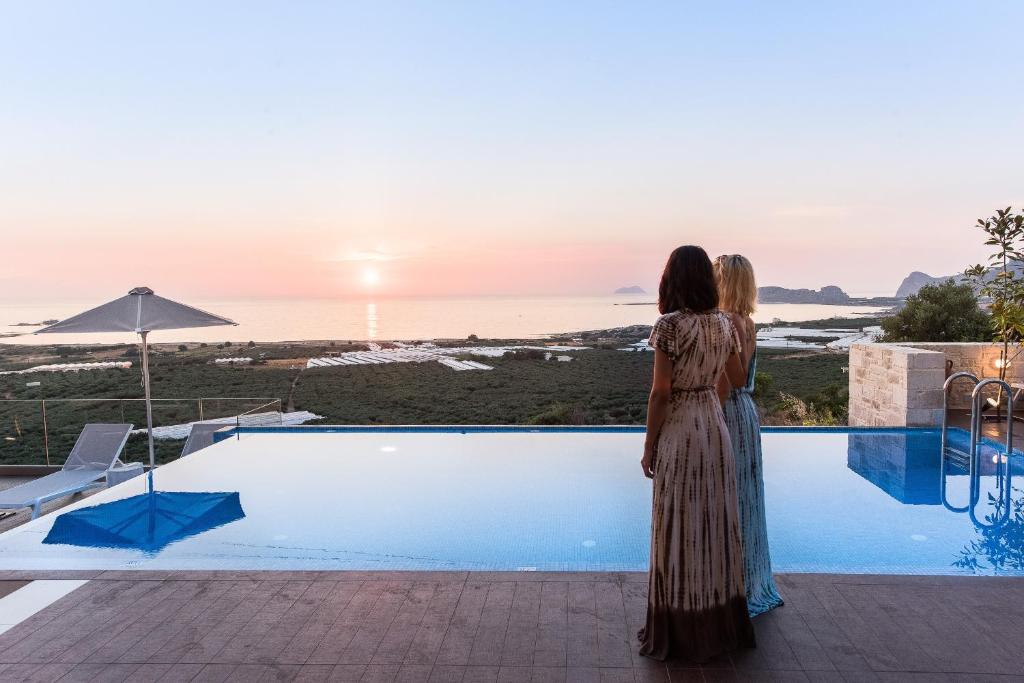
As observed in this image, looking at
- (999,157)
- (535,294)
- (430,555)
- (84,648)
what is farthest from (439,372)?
(84,648)

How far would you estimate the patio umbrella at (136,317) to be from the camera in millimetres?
6074

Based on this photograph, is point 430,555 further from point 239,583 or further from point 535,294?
point 535,294

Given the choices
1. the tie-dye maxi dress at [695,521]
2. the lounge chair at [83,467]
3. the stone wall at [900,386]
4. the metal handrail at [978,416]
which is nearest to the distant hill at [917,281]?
the stone wall at [900,386]

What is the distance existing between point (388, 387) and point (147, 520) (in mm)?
17820

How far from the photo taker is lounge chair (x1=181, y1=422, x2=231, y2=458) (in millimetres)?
7797

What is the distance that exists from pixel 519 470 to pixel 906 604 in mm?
4004

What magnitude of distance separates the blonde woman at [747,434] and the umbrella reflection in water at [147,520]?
3629mm

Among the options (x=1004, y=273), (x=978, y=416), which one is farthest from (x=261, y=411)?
(x=1004, y=273)

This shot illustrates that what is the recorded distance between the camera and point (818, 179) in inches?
543

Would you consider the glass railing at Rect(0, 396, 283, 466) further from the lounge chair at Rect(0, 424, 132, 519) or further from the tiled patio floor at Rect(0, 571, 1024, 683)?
the tiled patio floor at Rect(0, 571, 1024, 683)

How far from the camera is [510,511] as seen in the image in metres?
5.44

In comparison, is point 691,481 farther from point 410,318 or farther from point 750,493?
point 410,318

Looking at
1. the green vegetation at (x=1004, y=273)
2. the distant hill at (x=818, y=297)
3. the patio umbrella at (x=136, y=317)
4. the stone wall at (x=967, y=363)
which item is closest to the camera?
the patio umbrella at (x=136, y=317)

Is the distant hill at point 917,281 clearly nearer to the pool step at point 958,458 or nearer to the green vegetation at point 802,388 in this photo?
the green vegetation at point 802,388
